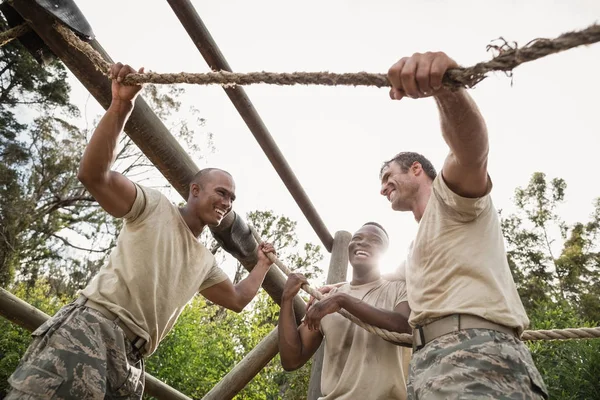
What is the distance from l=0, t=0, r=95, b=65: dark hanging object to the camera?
6.52ft

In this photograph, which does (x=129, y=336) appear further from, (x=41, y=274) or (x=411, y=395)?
(x=41, y=274)

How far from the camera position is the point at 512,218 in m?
21.9

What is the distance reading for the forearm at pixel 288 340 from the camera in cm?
263

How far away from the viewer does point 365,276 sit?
2799 mm

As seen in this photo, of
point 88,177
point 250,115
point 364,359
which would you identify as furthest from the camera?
point 250,115

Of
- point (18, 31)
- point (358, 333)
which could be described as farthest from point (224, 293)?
point (18, 31)

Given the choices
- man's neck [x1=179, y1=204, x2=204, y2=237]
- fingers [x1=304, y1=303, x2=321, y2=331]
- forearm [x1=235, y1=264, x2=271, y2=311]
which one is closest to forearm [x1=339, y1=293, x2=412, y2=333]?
fingers [x1=304, y1=303, x2=321, y2=331]

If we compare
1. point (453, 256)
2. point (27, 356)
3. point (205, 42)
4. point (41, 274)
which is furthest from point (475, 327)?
point (41, 274)

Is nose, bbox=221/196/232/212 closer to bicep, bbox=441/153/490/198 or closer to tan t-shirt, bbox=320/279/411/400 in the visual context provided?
tan t-shirt, bbox=320/279/411/400

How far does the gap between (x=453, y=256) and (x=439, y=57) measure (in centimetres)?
81

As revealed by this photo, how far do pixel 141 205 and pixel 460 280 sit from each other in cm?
149

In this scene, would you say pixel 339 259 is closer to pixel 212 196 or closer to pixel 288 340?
pixel 288 340

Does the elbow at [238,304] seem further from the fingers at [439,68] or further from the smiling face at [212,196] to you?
the fingers at [439,68]

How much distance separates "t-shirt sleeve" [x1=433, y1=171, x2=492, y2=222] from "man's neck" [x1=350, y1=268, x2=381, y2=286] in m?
1.23
